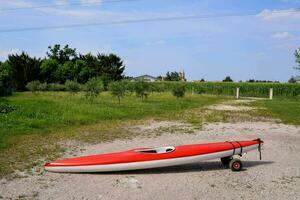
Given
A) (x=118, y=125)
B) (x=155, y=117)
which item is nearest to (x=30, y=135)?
(x=118, y=125)

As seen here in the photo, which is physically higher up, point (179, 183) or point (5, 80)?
point (5, 80)

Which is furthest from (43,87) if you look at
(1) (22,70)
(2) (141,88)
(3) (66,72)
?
(2) (141,88)

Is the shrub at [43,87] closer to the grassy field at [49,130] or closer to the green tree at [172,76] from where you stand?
the grassy field at [49,130]

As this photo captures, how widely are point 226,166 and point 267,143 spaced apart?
13.2ft

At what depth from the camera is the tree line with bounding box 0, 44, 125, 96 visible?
5672 centimetres

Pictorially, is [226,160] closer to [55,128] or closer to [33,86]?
[55,128]

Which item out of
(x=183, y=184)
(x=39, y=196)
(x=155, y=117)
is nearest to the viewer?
(x=39, y=196)

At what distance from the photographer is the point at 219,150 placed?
9250 mm

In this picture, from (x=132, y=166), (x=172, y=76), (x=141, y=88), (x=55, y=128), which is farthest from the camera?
(x=172, y=76)

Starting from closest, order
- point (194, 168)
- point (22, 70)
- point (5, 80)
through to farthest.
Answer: point (194, 168)
point (5, 80)
point (22, 70)

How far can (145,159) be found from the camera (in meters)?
8.81

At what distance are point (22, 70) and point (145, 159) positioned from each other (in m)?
51.0

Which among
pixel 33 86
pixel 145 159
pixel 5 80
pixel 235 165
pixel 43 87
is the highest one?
pixel 5 80

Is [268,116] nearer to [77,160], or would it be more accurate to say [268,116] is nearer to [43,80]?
[77,160]
